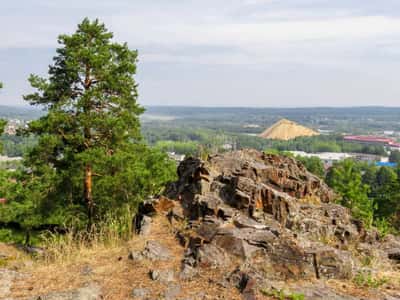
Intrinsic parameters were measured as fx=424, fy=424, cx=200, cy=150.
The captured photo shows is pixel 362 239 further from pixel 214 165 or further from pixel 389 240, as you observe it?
pixel 214 165

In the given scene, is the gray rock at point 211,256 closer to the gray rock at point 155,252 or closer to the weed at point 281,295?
the gray rock at point 155,252

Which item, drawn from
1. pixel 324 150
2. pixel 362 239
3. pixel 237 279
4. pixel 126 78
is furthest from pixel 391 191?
pixel 324 150

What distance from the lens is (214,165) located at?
10164 millimetres

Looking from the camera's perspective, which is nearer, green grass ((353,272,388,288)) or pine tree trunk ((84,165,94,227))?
green grass ((353,272,388,288))

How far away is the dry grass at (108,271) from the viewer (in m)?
6.20

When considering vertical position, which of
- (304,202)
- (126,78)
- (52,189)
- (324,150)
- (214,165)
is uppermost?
(126,78)

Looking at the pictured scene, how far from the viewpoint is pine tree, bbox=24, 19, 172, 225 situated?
1567 centimetres

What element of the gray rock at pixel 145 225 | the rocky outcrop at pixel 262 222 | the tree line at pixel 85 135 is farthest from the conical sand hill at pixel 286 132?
the gray rock at pixel 145 225

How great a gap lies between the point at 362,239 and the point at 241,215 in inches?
110

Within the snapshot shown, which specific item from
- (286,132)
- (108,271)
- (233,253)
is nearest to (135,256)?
(108,271)

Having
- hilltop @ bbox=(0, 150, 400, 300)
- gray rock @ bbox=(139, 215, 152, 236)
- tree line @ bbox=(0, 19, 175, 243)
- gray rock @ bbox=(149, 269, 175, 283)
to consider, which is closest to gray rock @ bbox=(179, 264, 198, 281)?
hilltop @ bbox=(0, 150, 400, 300)

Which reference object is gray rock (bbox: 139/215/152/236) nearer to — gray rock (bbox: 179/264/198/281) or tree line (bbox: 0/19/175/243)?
gray rock (bbox: 179/264/198/281)

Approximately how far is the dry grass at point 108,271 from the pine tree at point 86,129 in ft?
25.2

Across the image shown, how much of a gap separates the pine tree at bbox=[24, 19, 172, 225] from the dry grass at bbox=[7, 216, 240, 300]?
7669 mm
